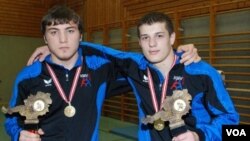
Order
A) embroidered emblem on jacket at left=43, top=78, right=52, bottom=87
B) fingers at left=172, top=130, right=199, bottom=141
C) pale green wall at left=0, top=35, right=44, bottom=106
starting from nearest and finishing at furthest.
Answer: fingers at left=172, top=130, right=199, bottom=141, embroidered emblem on jacket at left=43, top=78, right=52, bottom=87, pale green wall at left=0, top=35, right=44, bottom=106

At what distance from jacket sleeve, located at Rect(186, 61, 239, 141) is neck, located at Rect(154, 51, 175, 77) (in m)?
0.16

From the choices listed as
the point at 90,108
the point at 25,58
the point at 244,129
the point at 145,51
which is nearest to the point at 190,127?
the point at 244,129

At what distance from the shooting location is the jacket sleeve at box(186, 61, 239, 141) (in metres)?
1.90

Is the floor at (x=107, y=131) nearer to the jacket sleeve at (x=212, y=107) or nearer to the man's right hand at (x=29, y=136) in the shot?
the jacket sleeve at (x=212, y=107)

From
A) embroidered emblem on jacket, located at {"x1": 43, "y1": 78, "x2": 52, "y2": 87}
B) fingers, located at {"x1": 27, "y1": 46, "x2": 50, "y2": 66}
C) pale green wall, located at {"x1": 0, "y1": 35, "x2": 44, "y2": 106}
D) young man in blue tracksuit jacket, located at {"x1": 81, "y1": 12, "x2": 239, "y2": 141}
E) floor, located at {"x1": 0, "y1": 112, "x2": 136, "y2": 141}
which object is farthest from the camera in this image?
pale green wall, located at {"x1": 0, "y1": 35, "x2": 44, "y2": 106}

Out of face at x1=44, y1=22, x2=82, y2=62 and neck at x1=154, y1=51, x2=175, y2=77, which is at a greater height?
face at x1=44, y1=22, x2=82, y2=62

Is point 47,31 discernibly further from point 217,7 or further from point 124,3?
point 124,3

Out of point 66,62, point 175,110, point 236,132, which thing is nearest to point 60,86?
point 66,62

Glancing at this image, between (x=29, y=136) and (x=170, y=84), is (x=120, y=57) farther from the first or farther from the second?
(x=29, y=136)

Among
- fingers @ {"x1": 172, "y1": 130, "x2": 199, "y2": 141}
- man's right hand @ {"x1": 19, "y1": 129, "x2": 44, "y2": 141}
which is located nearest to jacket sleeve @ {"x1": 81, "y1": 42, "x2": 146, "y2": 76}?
fingers @ {"x1": 172, "y1": 130, "x2": 199, "y2": 141}

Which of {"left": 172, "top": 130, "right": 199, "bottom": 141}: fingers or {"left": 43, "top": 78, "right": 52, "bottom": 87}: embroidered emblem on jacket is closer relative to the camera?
{"left": 172, "top": 130, "right": 199, "bottom": 141}: fingers

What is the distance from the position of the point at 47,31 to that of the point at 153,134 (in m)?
1.14

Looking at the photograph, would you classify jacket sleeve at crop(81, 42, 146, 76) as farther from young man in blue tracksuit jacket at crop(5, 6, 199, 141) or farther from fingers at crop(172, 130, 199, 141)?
fingers at crop(172, 130, 199, 141)

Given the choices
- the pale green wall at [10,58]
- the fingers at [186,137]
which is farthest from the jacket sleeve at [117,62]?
the pale green wall at [10,58]
